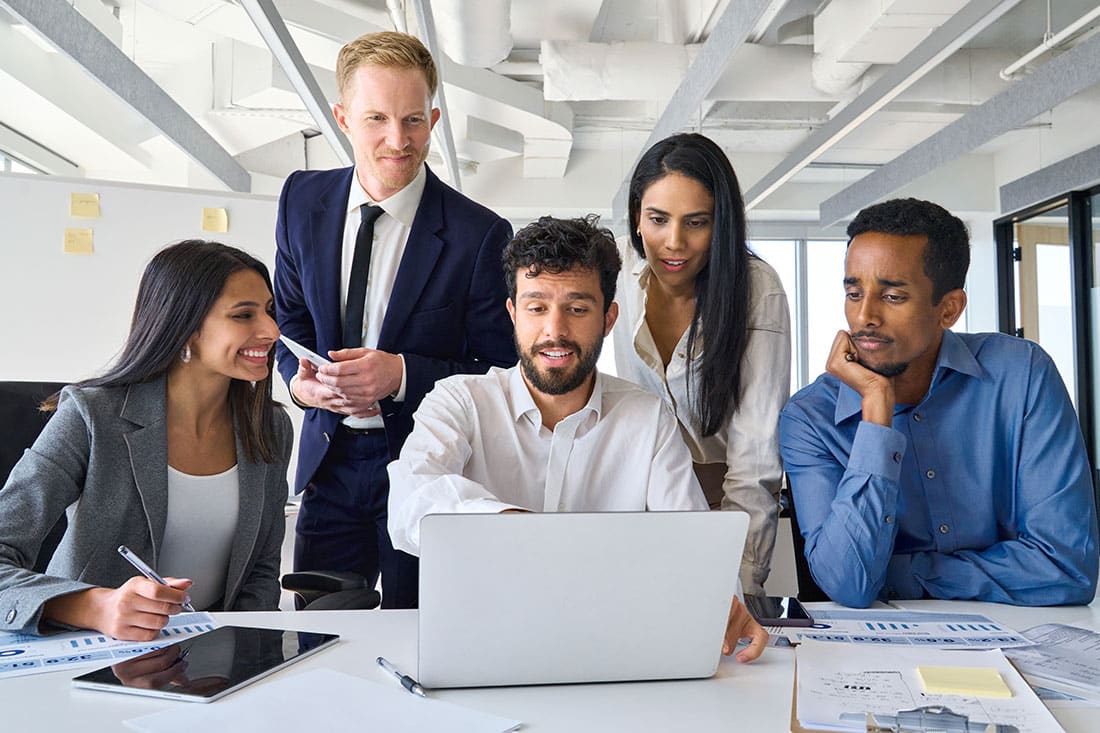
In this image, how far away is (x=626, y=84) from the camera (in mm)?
5285

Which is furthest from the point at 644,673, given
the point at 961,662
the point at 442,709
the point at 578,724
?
the point at 961,662

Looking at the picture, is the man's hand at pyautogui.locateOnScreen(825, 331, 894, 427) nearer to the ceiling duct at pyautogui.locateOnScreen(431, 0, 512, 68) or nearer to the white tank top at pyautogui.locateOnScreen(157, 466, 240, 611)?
the white tank top at pyautogui.locateOnScreen(157, 466, 240, 611)

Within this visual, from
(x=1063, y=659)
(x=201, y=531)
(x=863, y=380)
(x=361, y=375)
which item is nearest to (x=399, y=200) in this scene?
(x=361, y=375)

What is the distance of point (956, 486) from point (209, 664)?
1.29 m

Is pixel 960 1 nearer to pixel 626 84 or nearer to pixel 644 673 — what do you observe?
pixel 626 84

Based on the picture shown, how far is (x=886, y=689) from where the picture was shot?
1.07 meters

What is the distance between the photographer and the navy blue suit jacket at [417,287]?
1.98m

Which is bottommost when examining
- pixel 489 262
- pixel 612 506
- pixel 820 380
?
pixel 612 506

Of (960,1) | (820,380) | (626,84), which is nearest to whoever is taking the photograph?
(820,380)

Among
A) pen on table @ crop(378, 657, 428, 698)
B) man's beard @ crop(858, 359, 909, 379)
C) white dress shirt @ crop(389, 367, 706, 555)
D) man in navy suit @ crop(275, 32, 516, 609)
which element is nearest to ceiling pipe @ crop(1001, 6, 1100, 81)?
man's beard @ crop(858, 359, 909, 379)

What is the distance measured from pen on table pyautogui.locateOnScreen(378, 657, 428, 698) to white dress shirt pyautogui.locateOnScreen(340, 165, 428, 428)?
99 centimetres

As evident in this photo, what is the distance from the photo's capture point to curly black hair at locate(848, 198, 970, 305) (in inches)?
67.1

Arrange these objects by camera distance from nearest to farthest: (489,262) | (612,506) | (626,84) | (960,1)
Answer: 1. (612,506)
2. (489,262)
3. (960,1)
4. (626,84)

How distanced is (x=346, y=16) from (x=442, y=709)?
4211mm
